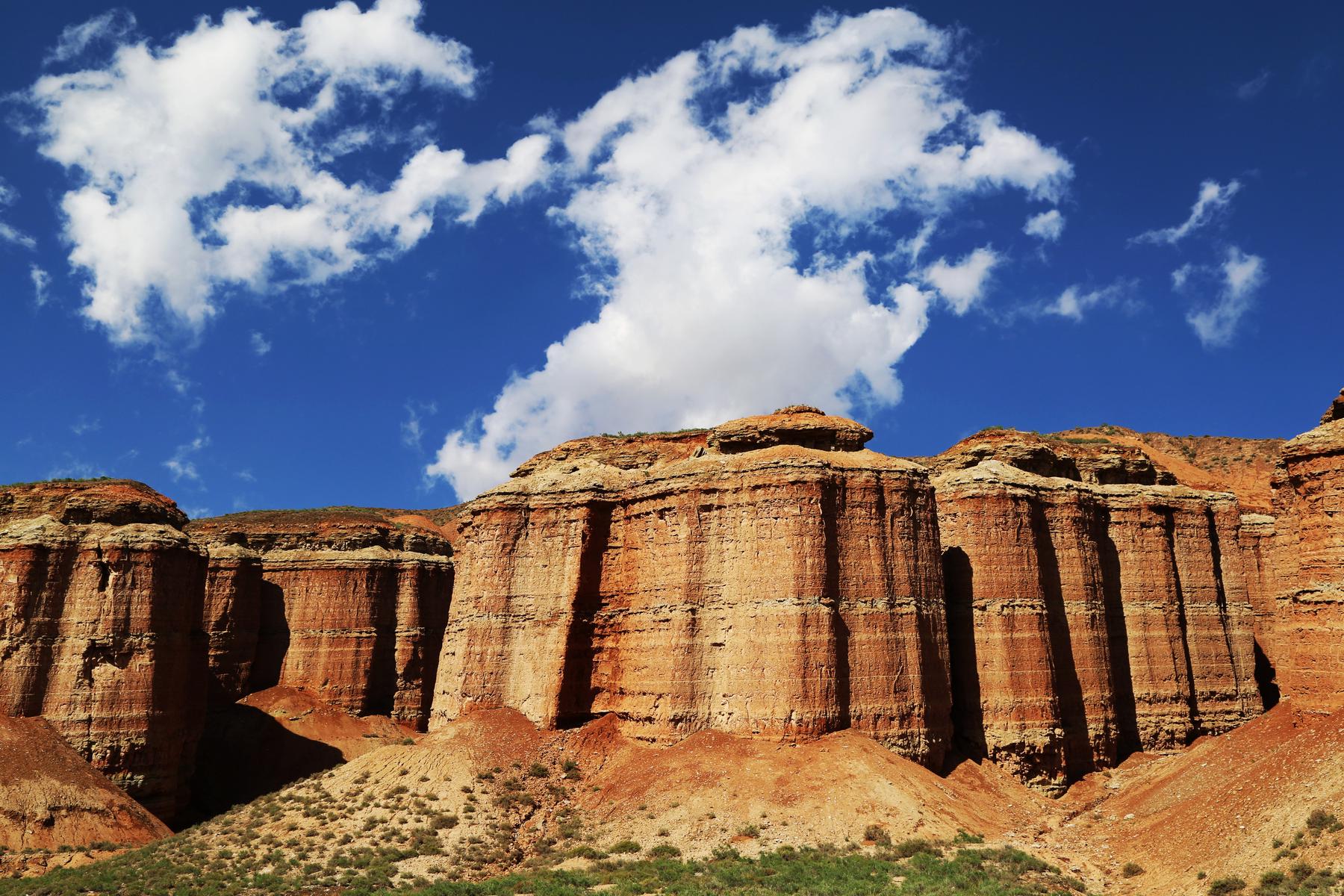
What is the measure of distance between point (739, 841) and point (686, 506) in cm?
1286

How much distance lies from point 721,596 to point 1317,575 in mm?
18627

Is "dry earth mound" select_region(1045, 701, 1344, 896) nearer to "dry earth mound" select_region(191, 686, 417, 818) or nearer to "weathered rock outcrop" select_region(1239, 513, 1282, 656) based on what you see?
"weathered rock outcrop" select_region(1239, 513, 1282, 656)

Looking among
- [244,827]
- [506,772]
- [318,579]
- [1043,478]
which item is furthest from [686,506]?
[318,579]

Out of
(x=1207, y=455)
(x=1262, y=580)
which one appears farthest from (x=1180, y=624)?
(x=1207, y=455)

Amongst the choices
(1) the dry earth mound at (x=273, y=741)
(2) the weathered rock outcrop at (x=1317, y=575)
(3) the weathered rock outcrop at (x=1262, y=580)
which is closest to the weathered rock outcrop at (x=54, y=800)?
(1) the dry earth mound at (x=273, y=741)

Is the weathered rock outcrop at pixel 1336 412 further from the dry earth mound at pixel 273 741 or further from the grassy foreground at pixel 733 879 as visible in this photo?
the dry earth mound at pixel 273 741

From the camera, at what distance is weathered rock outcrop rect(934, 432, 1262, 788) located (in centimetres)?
3600

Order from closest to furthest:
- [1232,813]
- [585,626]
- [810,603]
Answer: [1232,813]
[810,603]
[585,626]

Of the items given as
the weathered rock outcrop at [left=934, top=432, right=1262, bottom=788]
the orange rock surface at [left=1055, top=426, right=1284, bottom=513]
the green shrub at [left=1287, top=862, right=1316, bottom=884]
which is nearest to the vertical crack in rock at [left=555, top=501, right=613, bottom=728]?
the weathered rock outcrop at [left=934, top=432, right=1262, bottom=788]

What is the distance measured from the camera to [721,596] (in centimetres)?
3450

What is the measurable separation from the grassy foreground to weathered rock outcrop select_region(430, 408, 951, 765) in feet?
18.8

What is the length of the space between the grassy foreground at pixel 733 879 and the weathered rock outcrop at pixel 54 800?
3555mm

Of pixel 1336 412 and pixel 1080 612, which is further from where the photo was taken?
pixel 1080 612

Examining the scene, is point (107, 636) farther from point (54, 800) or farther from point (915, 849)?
point (915, 849)
